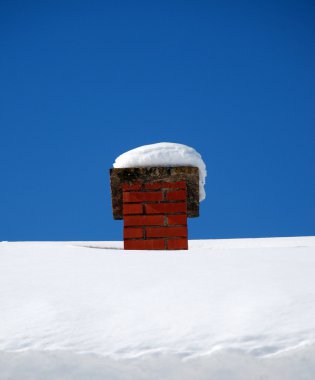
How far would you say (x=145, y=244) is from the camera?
2.97 metres

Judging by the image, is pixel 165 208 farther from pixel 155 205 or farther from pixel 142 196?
pixel 142 196

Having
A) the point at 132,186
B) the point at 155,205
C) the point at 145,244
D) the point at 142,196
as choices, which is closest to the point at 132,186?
the point at 132,186

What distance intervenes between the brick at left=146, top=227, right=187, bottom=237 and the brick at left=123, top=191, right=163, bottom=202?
0.21 m

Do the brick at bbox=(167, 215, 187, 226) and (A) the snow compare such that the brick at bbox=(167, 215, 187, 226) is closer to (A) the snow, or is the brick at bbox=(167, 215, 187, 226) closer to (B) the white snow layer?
(B) the white snow layer

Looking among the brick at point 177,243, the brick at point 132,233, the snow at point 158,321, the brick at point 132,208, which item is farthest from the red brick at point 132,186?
the snow at point 158,321

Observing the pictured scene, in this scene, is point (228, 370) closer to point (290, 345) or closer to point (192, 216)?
point (290, 345)

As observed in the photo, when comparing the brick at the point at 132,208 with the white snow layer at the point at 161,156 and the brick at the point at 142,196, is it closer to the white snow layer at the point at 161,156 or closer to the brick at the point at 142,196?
the brick at the point at 142,196

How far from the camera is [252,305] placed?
0.98 meters

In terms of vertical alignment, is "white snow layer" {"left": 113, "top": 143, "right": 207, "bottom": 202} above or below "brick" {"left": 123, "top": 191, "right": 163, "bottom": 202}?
above

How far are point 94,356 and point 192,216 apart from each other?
2561 mm

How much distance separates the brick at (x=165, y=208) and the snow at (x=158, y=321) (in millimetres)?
1644

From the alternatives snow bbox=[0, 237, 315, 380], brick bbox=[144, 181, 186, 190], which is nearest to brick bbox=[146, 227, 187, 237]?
brick bbox=[144, 181, 186, 190]

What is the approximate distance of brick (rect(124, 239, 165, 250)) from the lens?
2.95 m

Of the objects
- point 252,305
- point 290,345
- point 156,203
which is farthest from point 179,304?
point 156,203
